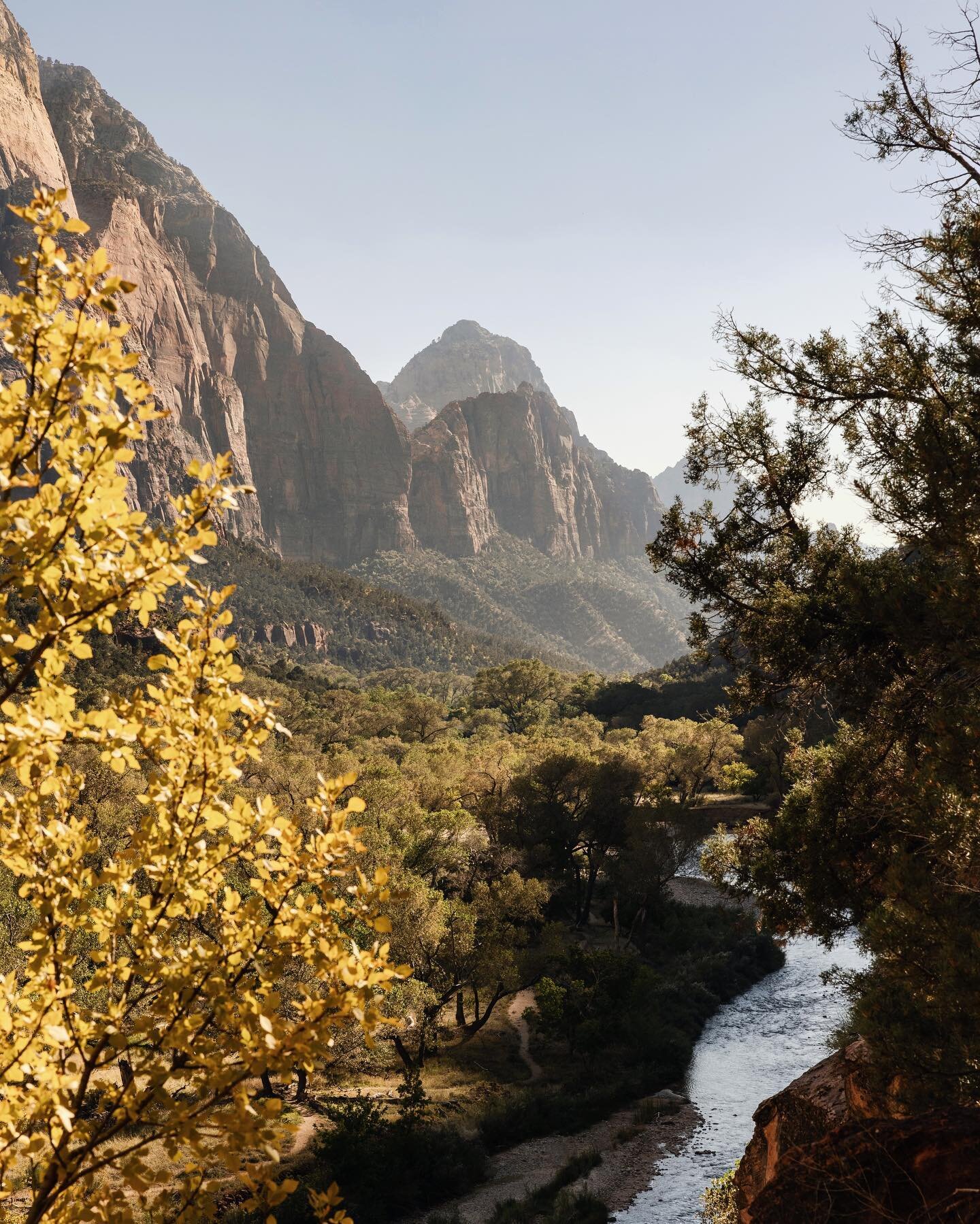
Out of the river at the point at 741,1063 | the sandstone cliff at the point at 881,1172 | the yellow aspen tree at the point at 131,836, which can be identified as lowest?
the river at the point at 741,1063

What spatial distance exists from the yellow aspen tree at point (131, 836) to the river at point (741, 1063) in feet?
40.4

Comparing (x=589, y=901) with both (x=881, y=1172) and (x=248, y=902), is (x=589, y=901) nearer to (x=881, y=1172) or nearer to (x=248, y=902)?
(x=881, y=1172)

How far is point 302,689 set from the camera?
2621 inches

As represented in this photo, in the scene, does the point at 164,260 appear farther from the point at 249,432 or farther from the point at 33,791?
the point at 33,791

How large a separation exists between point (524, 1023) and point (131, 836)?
80.4 ft

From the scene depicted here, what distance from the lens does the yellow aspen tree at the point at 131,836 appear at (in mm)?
2383

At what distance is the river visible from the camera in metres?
15.5

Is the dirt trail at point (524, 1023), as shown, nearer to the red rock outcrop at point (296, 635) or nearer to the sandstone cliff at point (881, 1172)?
the sandstone cliff at point (881, 1172)

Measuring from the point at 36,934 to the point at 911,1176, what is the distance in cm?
574

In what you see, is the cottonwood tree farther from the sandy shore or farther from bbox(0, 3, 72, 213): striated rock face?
bbox(0, 3, 72, 213): striated rock face

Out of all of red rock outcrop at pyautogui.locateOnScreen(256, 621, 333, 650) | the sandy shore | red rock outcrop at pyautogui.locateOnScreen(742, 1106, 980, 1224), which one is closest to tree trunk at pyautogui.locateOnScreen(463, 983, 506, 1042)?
the sandy shore

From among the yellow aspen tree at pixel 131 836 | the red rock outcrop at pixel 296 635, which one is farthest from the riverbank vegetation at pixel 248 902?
the red rock outcrop at pixel 296 635

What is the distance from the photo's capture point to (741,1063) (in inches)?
824

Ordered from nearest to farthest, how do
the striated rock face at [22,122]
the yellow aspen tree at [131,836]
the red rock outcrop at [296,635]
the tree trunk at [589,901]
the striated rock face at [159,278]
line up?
1. the yellow aspen tree at [131,836]
2. the tree trunk at [589,901]
3. the red rock outcrop at [296,635]
4. the striated rock face at [22,122]
5. the striated rock face at [159,278]
